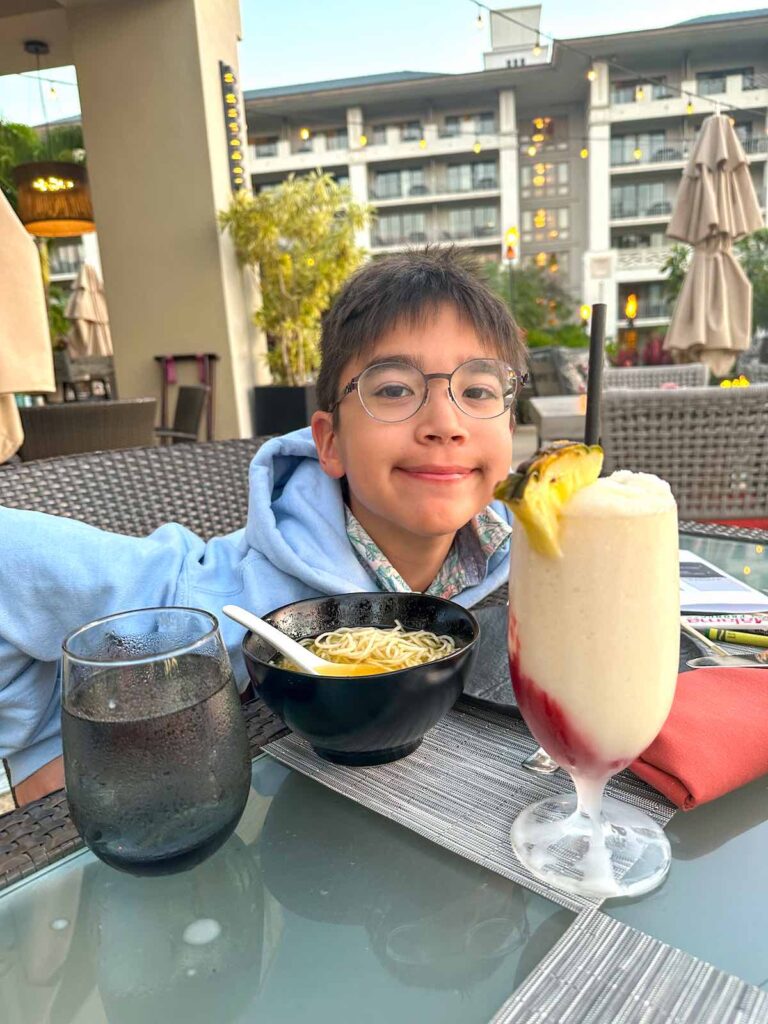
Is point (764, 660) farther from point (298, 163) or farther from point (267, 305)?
point (298, 163)

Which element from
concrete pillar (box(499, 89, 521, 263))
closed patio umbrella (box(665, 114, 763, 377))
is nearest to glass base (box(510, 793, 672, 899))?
closed patio umbrella (box(665, 114, 763, 377))

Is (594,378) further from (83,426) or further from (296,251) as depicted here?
(296,251)

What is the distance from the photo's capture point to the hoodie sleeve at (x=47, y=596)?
893 mm

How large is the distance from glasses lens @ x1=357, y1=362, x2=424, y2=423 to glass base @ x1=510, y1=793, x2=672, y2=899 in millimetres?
600

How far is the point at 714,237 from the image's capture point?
5836 mm

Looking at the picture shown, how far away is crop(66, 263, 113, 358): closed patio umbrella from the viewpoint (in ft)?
31.2

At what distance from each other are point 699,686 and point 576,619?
0.32m

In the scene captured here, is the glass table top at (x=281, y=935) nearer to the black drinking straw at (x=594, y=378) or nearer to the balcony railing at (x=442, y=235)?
the black drinking straw at (x=594, y=378)

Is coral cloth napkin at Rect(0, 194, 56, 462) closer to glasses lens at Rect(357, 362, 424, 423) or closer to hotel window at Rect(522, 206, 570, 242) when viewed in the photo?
glasses lens at Rect(357, 362, 424, 423)

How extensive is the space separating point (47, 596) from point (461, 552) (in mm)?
679

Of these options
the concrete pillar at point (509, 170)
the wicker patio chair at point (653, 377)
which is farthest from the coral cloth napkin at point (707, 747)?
the concrete pillar at point (509, 170)

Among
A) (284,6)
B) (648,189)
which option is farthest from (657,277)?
(284,6)

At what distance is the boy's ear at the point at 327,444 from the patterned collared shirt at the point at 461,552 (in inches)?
2.7

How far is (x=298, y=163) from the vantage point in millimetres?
31734
